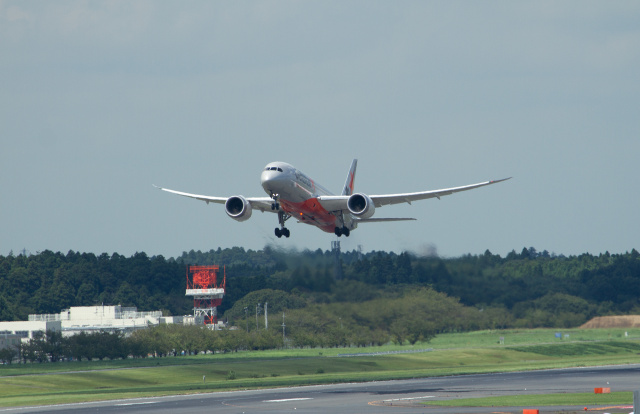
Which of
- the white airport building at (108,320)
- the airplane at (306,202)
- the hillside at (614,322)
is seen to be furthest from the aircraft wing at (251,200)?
the white airport building at (108,320)

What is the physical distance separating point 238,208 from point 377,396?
58.4ft

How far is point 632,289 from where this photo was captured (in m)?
96.2

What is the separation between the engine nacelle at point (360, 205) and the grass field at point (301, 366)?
22.2 m

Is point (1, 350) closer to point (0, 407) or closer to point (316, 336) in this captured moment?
point (316, 336)

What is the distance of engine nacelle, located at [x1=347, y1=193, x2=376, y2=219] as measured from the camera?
7012cm

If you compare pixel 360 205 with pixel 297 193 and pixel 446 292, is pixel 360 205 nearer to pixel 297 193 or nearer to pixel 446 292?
pixel 297 193

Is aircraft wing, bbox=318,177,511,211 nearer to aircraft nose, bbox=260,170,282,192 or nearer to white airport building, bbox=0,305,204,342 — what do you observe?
aircraft nose, bbox=260,170,282,192

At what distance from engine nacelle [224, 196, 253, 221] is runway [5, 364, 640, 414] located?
1390 cm

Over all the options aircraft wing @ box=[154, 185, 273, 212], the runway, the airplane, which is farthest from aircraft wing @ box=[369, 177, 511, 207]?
the runway

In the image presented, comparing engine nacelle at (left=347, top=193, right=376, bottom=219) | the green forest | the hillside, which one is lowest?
the hillside

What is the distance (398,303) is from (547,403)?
114 ft

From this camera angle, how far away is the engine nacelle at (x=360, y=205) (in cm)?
7012

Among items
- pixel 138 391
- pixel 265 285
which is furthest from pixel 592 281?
pixel 265 285

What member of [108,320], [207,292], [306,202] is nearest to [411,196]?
[306,202]
